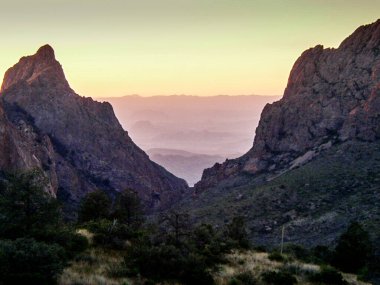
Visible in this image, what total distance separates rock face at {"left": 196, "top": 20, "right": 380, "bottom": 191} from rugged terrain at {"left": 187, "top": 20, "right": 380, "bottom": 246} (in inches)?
11.4

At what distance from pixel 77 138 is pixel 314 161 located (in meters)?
102

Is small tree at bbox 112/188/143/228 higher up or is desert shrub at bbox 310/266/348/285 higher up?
small tree at bbox 112/188/143/228

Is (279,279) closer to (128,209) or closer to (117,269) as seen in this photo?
(117,269)

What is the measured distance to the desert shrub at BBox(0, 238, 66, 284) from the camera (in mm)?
15578

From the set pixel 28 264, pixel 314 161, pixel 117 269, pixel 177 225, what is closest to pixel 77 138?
pixel 314 161

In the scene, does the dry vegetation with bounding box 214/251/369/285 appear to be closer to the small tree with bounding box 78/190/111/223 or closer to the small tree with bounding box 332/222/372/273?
the small tree with bounding box 332/222/372/273

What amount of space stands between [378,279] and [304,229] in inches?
1476

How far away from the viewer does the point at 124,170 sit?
601 ft

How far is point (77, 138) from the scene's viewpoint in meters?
176

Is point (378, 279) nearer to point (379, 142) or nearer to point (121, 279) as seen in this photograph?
point (121, 279)

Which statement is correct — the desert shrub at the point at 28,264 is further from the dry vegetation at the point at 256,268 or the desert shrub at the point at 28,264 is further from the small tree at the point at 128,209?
the small tree at the point at 128,209

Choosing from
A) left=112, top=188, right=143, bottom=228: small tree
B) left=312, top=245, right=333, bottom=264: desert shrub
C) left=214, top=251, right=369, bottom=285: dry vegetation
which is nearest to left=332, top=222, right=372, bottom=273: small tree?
left=312, top=245, right=333, bottom=264: desert shrub

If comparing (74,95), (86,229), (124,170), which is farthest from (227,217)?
(74,95)

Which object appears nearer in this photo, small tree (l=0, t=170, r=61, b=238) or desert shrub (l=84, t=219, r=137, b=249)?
small tree (l=0, t=170, r=61, b=238)
